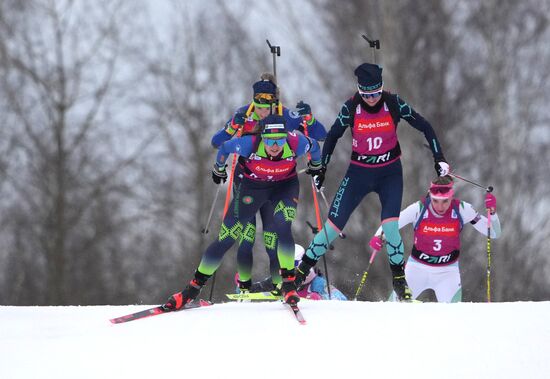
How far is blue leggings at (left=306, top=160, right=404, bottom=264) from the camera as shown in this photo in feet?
25.9

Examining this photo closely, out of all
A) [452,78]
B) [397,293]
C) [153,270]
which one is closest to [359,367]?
[397,293]

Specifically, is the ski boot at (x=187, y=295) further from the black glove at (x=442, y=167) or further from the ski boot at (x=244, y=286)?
the black glove at (x=442, y=167)

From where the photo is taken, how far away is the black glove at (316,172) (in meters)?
7.96

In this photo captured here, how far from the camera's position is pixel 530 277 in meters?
18.7

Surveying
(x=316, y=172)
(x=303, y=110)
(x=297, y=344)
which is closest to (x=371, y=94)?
(x=316, y=172)

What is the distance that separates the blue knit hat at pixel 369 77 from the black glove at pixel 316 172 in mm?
760

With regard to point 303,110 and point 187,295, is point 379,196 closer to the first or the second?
point 303,110

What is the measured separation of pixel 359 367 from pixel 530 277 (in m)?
13.9

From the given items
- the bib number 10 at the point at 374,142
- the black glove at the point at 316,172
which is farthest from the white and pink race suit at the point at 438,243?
the bib number 10 at the point at 374,142

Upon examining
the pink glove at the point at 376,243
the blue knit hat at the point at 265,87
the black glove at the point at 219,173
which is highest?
the blue knit hat at the point at 265,87

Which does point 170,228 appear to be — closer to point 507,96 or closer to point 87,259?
point 87,259

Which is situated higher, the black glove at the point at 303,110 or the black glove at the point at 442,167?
the black glove at the point at 303,110

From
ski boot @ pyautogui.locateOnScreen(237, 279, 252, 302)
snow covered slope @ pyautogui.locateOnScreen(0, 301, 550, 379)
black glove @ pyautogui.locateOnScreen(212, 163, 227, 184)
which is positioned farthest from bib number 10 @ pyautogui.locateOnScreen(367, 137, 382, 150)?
ski boot @ pyautogui.locateOnScreen(237, 279, 252, 302)

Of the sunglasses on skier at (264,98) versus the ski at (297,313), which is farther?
the sunglasses on skier at (264,98)
